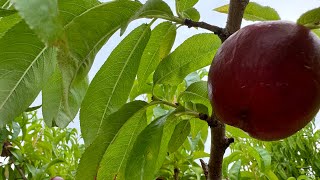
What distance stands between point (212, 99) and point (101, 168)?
0.29 m

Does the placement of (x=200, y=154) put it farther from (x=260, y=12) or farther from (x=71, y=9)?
(x=71, y=9)

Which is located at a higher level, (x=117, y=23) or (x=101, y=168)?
(x=117, y=23)

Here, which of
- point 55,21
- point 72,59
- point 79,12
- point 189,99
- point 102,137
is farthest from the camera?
point 189,99

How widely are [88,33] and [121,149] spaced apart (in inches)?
12.4

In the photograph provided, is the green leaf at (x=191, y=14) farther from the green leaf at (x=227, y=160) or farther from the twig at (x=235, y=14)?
the green leaf at (x=227, y=160)

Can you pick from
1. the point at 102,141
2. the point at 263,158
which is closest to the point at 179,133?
the point at 102,141

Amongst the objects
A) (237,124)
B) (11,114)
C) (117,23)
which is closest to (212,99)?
(237,124)

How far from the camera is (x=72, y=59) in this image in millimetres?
618

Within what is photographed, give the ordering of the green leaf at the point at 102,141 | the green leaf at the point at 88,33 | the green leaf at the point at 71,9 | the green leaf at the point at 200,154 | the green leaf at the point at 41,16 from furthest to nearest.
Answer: the green leaf at the point at 200,154
the green leaf at the point at 102,141
the green leaf at the point at 71,9
the green leaf at the point at 88,33
the green leaf at the point at 41,16

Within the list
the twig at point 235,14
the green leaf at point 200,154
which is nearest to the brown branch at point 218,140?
the twig at point 235,14

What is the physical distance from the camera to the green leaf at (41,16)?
0.37m

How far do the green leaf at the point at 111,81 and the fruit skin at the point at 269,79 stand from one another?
0.23 metres

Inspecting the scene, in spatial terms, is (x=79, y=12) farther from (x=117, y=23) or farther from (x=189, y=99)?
(x=189, y=99)

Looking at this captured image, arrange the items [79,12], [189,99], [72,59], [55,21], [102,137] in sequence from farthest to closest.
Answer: [189,99]
[102,137]
[79,12]
[72,59]
[55,21]
